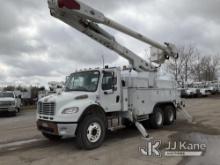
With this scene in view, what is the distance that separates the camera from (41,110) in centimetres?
858

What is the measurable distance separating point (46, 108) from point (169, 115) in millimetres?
6145

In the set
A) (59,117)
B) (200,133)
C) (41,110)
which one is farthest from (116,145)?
(200,133)

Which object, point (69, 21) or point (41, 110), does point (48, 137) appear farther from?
point (69, 21)

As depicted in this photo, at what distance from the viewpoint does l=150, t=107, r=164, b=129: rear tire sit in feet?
36.5

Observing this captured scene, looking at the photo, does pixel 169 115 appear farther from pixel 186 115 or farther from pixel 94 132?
pixel 94 132

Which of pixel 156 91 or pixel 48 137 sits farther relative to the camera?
pixel 156 91

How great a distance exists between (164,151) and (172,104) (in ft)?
17.4

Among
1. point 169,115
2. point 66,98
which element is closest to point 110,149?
point 66,98

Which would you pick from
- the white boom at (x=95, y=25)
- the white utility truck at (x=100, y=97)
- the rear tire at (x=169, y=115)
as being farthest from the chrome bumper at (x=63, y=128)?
the rear tire at (x=169, y=115)

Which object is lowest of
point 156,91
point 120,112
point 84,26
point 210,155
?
point 210,155

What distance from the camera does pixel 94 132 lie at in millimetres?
8227

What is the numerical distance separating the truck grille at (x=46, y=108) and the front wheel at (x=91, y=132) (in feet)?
3.05

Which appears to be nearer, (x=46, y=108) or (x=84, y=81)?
(x=46, y=108)

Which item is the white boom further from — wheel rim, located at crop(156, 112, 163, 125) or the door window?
wheel rim, located at crop(156, 112, 163, 125)
